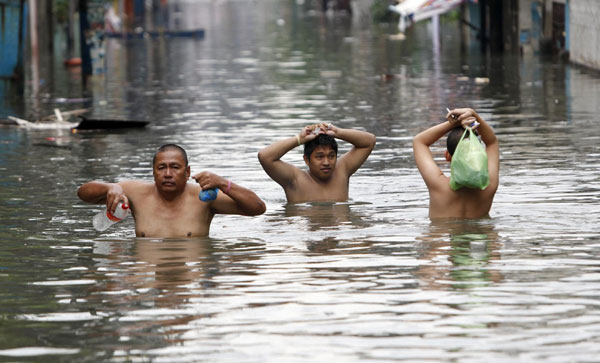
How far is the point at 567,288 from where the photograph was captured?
7789 millimetres

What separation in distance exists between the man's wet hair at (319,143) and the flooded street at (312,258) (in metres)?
0.56

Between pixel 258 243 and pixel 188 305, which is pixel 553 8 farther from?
pixel 188 305

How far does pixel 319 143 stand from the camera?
37.6 ft

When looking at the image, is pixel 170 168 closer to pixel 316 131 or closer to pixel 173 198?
pixel 173 198

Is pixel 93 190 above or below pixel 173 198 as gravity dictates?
above

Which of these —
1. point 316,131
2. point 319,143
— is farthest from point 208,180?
point 319,143

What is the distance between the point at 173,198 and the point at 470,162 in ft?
7.32

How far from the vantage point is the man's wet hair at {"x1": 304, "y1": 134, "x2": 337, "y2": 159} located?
1138 cm

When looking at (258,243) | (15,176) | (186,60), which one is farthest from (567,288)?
(186,60)

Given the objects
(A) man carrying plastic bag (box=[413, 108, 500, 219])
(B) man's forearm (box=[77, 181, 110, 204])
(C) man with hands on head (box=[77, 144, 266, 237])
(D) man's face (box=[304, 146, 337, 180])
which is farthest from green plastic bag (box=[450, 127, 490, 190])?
(B) man's forearm (box=[77, 181, 110, 204])

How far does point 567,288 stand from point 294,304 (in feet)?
5.44

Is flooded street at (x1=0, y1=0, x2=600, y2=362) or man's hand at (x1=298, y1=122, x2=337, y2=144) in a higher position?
man's hand at (x1=298, y1=122, x2=337, y2=144)

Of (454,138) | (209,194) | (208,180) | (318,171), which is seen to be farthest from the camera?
(318,171)

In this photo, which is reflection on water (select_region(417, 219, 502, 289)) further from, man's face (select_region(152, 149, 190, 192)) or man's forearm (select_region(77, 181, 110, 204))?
man's forearm (select_region(77, 181, 110, 204))
